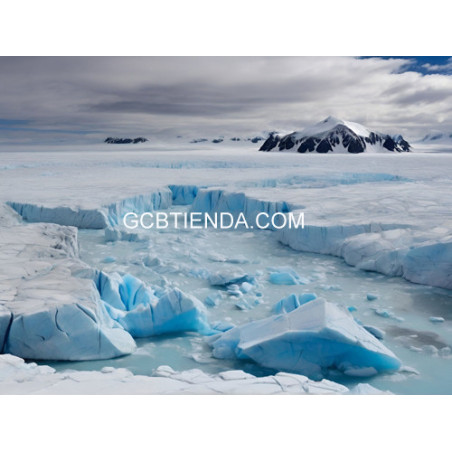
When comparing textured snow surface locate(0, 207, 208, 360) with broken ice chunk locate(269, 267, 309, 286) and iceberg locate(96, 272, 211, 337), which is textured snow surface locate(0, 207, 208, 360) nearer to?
iceberg locate(96, 272, 211, 337)

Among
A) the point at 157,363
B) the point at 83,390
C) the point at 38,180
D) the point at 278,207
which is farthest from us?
the point at 38,180

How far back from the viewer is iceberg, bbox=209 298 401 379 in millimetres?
3430

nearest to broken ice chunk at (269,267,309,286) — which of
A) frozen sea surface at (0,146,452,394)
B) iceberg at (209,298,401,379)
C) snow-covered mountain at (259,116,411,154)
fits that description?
frozen sea surface at (0,146,452,394)

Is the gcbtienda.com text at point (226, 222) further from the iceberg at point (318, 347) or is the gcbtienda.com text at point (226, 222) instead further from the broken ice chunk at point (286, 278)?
the iceberg at point (318, 347)

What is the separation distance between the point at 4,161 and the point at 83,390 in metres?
16.1

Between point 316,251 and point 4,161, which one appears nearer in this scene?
point 316,251

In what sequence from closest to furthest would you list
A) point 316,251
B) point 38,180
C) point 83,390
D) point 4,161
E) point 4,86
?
point 83,390 < point 4,86 < point 316,251 < point 38,180 < point 4,161

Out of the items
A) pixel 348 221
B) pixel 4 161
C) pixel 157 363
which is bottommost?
pixel 157 363

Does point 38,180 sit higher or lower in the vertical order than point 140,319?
higher

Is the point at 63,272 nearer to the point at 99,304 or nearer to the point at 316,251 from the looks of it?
the point at 99,304

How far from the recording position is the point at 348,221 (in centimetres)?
720

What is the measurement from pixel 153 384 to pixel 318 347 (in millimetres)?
1360

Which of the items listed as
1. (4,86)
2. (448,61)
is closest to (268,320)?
(448,61)

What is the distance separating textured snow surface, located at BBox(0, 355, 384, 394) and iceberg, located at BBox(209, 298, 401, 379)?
19.2 inches
